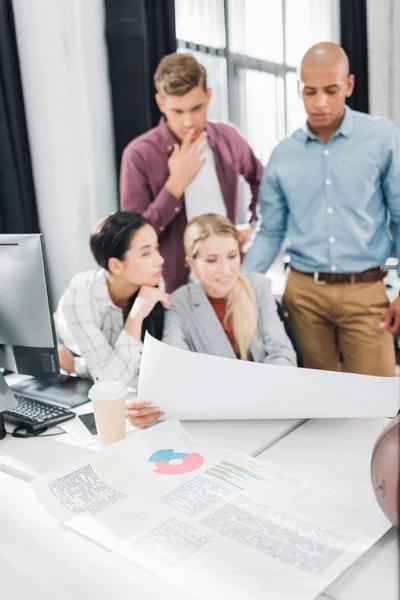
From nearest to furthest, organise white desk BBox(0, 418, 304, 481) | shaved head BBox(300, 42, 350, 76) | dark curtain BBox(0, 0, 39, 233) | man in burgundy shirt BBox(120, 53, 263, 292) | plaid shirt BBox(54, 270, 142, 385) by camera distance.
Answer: white desk BBox(0, 418, 304, 481) < plaid shirt BBox(54, 270, 142, 385) < shaved head BBox(300, 42, 350, 76) < dark curtain BBox(0, 0, 39, 233) < man in burgundy shirt BBox(120, 53, 263, 292)

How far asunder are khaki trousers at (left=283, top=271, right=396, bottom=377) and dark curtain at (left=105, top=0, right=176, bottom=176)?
46.6 inches

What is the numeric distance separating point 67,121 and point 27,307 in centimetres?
157

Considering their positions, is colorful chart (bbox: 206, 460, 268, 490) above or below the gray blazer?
Answer: below

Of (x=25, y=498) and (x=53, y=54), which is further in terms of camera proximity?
(x=53, y=54)

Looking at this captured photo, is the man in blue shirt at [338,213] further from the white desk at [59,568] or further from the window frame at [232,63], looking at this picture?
the white desk at [59,568]

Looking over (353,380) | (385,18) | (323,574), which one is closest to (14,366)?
(353,380)

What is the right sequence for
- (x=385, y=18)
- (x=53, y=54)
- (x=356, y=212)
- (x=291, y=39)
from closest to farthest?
(x=356, y=212)
(x=53, y=54)
(x=291, y=39)
(x=385, y=18)

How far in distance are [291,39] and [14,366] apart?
3.42 m

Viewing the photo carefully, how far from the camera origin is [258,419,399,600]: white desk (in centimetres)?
68

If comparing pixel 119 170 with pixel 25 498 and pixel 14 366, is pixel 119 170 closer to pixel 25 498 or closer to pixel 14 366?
pixel 14 366

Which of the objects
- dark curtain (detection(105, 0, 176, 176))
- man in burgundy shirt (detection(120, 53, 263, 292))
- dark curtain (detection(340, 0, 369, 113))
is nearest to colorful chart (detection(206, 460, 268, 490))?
man in burgundy shirt (detection(120, 53, 263, 292))

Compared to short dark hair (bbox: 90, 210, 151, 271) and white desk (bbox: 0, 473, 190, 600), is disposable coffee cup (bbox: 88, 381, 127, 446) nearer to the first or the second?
white desk (bbox: 0, 473, 190, 600)

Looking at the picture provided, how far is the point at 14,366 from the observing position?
132 cm

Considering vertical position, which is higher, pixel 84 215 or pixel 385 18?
pixel 385 18
